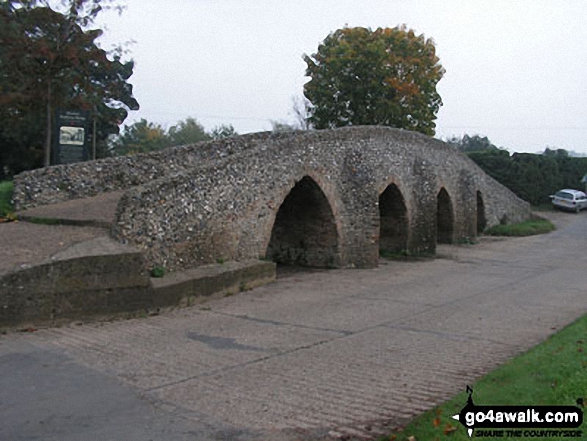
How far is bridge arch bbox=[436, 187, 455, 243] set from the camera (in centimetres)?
2422

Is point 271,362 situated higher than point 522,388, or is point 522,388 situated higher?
point 522,388

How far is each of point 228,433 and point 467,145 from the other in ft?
251

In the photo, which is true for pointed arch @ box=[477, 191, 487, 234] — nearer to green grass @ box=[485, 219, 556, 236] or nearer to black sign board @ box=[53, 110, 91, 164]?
green grass @ box=[485, 219, 556, 236]

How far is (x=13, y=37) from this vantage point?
16938mm

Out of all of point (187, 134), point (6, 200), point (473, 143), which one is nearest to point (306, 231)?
point (6, 200)

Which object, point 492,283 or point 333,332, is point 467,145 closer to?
point 492,283

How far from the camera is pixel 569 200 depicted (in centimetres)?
3850

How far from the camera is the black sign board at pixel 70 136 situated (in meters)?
15.2

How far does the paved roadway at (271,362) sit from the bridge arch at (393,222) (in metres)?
6.81

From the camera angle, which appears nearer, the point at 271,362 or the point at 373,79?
the point at 271,362

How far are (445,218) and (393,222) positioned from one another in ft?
16.8

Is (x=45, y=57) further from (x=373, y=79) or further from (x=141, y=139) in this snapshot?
(x=141, y=139)

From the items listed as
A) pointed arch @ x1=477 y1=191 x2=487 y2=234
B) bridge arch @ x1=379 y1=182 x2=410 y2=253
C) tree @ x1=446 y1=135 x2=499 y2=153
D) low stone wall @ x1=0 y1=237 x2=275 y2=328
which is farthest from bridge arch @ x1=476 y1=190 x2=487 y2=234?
tree @ x1=446 y1=135 x2=499 y2=153

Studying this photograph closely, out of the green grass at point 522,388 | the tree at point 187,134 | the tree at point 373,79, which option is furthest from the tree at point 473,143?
the green grass at point 522,388
